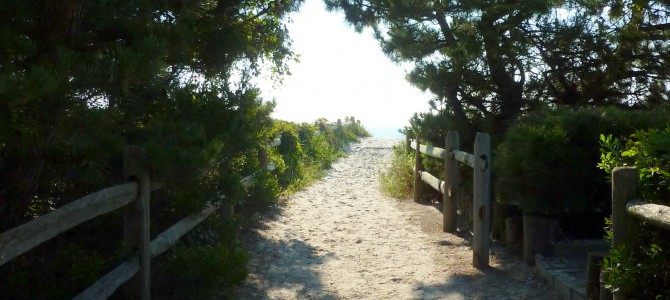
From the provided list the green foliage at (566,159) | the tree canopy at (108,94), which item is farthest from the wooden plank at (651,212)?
the tree canopy at (108,94)

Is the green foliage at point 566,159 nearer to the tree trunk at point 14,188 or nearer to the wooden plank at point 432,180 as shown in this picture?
the wooden plank at point 432,180

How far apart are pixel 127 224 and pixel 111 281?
2.26 ft

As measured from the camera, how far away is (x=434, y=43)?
28.7 feet

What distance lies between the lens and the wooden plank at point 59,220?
2746 millimetres

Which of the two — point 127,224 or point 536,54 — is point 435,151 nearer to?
point 536,54

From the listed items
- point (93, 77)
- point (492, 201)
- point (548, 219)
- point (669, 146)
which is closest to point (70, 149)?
point (93, 77)

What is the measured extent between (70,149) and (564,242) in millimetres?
4815

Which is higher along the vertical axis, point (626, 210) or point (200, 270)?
point (626, 210)

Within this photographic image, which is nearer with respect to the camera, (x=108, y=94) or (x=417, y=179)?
(x=108, y=94)

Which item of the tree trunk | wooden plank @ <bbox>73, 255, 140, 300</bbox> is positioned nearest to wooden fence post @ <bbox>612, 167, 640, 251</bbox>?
wooden plank @ <bbox>73, 255, 140, 300</bbox>

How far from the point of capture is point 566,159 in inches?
235

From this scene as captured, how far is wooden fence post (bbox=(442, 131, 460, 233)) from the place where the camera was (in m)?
8.18

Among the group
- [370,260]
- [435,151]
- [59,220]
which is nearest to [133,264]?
[59,220]

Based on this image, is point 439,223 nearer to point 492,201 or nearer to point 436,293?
point 492,201
